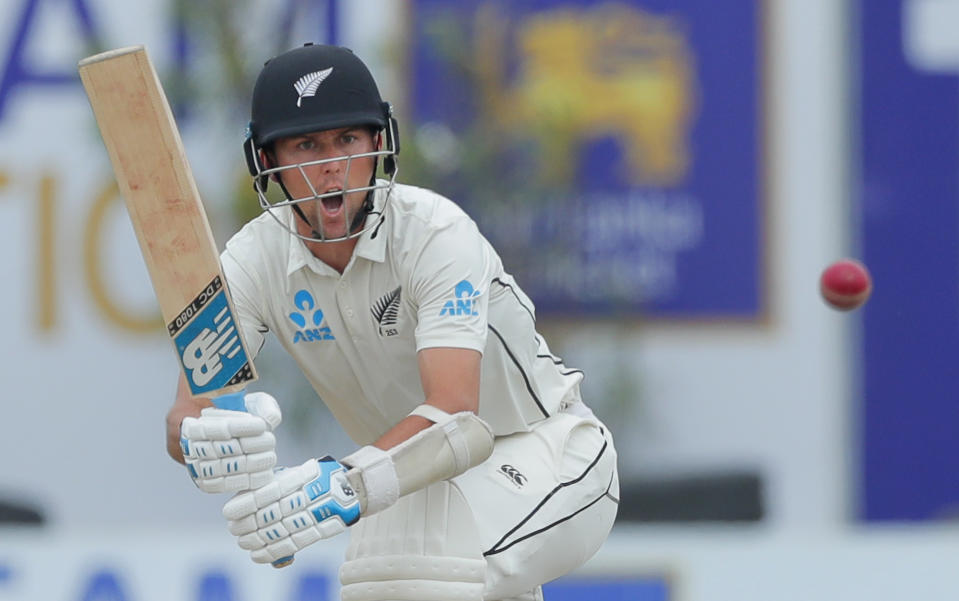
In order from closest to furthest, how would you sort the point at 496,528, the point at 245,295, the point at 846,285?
1. the point at 496,528
2. the point at 245,295
3. the point at 846,285

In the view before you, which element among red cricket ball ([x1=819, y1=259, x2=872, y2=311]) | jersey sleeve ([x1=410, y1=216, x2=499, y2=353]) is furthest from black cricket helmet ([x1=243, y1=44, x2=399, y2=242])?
red cricket ball ([x1=819, y1=259, x2=872, y2=311])

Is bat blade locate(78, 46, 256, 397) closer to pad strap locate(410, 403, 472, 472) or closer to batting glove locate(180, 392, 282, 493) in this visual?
batting glove locate(180, 392, 282, 493)

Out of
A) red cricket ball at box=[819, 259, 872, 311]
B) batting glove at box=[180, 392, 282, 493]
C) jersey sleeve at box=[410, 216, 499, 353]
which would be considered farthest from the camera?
red cricket ball at box=[819, 259, 872, 311]

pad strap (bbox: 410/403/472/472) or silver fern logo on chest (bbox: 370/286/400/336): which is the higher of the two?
silver fern logo on chest (bbox: 370/286/400/336)

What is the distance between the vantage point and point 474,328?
9.78ft

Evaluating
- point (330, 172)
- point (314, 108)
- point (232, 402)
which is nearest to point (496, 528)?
point (232, 402)

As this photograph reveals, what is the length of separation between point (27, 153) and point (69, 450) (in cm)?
146

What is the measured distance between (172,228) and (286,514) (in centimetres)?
50

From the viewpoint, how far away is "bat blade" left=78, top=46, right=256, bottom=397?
282 cm

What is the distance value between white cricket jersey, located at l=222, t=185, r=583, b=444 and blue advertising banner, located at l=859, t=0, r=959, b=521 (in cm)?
A: 544

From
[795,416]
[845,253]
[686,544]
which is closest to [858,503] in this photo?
[795,416]

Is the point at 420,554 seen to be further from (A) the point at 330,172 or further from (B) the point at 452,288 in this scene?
(A) the point at 330,172

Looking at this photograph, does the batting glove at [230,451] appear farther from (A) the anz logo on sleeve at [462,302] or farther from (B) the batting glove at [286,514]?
(A) the anz logo on sleeve at [462,302]

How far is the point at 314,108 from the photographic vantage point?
2984 millimetres
